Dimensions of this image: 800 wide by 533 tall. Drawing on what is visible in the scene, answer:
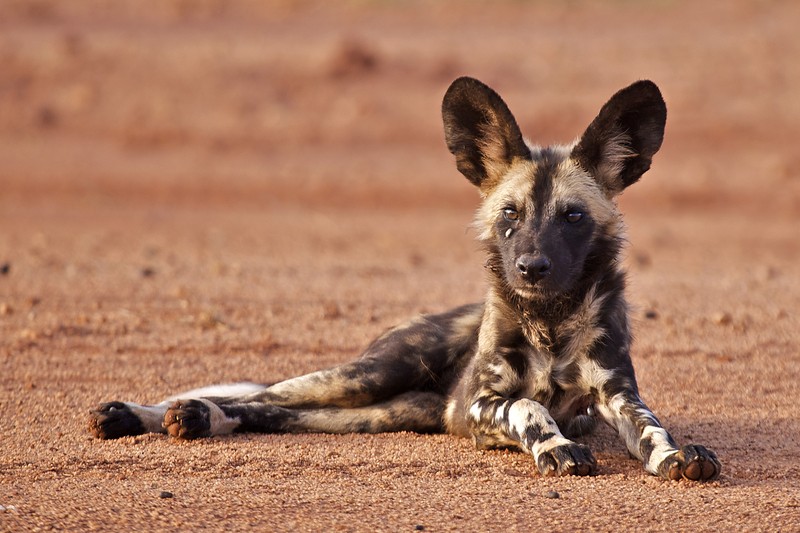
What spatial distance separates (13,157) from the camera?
15.4 m

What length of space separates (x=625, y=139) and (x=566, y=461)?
1.49 metres

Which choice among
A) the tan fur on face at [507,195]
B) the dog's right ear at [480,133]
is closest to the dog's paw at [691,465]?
the tan fur on face at [507,195]

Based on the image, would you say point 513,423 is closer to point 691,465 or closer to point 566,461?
point 566,461

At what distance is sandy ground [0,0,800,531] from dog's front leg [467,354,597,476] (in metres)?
0.08

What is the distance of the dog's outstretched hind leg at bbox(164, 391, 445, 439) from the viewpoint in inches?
199

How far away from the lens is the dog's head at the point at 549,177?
4.63 m

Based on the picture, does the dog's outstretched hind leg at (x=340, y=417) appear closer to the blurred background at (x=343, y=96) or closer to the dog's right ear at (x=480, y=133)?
the dog's right ear at (x=480, y=133)

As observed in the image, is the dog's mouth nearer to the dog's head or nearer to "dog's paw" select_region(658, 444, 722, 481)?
the dog's head

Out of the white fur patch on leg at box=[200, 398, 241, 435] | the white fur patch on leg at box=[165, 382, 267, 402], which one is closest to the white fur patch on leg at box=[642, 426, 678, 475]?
the white fur patch on leg at box=[200, 398, 241, 435]

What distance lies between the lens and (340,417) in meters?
5.12

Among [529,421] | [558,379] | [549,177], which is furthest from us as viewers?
[549,177]

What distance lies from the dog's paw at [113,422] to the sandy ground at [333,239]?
0.35ft

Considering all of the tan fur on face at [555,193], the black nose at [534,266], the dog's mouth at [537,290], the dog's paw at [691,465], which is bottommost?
the dog's paw at [691,465]

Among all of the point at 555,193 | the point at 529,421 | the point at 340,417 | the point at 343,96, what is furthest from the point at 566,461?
the point at 343,96
